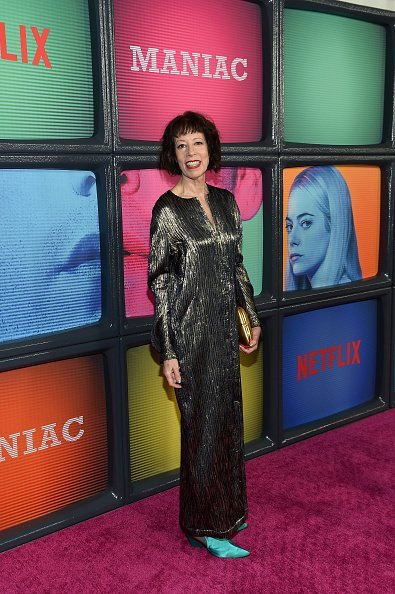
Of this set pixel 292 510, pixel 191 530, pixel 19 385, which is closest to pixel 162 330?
pixel 19 385

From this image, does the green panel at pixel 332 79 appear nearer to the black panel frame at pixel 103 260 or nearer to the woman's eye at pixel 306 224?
the woman's eye at pixel 306 224

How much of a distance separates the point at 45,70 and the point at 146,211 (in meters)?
0.56

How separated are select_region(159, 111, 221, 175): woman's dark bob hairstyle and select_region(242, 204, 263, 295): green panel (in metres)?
0.61

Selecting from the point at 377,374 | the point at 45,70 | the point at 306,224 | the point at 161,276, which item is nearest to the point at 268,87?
the point at 306,224

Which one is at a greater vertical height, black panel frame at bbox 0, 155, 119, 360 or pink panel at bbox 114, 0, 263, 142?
pink panel at bbox 114, 0, 263, 142

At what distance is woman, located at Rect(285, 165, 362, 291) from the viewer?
8.87 ft

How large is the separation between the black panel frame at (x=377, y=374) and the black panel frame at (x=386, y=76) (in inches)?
25.0

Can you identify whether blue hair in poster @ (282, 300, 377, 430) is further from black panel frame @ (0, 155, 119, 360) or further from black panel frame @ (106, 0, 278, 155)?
black panel frame @ (0, 155, 119, 360)

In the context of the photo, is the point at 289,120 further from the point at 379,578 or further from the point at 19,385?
the point at 379,578

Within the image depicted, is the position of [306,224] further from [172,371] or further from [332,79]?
[172,371]

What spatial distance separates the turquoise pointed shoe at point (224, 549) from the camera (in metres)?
1.98

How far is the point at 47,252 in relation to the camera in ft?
6.64

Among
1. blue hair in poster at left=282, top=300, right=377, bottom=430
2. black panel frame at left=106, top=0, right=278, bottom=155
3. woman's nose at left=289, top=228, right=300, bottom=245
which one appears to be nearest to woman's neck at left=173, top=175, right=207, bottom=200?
black panel frame at left=106, top=0, right=278, bottom=155

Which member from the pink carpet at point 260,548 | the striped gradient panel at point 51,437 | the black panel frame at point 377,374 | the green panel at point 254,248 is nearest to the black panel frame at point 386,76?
the green panel at point 254,248
